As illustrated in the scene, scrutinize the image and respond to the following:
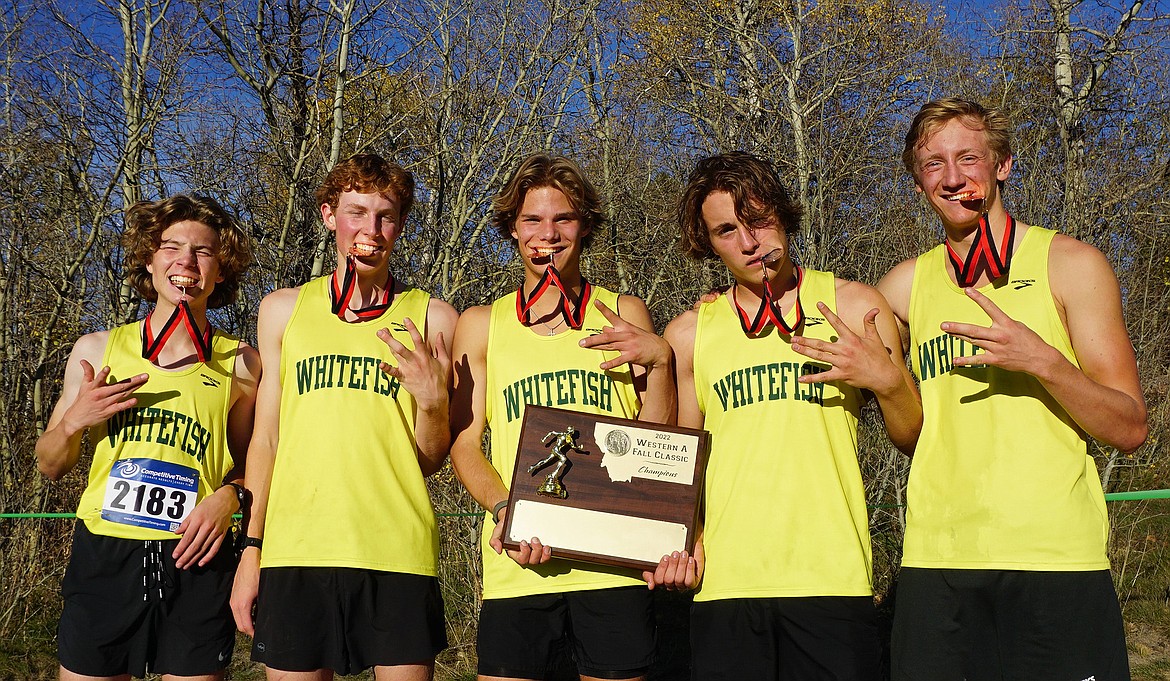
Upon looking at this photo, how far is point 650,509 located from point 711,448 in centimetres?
32

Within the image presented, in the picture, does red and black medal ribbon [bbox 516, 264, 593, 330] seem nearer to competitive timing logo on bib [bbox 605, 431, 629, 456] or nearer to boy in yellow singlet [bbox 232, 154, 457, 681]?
boy in yellow singlet [bbox 232, 154, 457, 681]

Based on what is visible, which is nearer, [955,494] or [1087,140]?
[955,494]

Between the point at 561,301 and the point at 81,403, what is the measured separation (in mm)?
1879

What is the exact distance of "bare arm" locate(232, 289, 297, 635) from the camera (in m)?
3.56

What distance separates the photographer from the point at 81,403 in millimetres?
3543

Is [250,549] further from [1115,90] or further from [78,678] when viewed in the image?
[1115,90]

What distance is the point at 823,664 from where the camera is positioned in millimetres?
2986

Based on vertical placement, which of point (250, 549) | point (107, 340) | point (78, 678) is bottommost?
point (78, 678)

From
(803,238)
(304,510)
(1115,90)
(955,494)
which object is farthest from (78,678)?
(1115,90)

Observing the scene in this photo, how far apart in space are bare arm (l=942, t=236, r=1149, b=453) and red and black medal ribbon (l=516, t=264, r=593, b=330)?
55.8 inches

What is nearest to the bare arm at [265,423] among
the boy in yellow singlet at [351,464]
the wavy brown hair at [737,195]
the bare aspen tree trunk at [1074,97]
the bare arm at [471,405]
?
the boy in yellow singlet at [351,464]

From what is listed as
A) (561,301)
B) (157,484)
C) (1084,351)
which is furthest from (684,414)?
(157,484)

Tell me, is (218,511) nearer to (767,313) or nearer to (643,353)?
(643,353)

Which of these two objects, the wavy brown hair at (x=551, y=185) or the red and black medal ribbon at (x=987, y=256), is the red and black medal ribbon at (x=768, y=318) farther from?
the wavy brown hair at (x=551, y=185)
